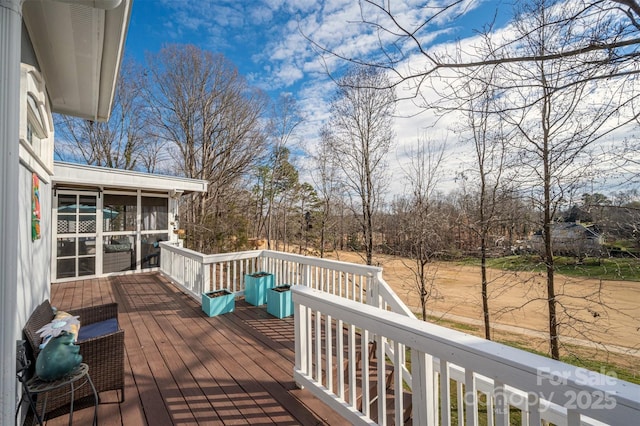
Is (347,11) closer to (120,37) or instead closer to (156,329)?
(120,37)

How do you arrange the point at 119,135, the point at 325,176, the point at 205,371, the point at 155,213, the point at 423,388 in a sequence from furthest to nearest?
the point at 119,135 < the point at 325,176 < the point at 155,213 < the point at 205,371 < the point at 423,388

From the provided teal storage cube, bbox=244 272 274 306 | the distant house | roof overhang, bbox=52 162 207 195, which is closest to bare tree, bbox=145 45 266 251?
roof overhang, bbox=52 162 207 195

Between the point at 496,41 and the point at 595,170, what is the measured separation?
2.81 m

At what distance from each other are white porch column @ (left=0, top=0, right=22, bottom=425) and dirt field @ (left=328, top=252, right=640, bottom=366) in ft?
16.5

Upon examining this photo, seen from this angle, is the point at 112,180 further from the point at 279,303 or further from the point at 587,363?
the point at 587,363

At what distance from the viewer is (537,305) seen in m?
9.51

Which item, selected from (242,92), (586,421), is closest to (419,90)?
(586,421)

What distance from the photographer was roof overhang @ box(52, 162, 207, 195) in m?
5.60

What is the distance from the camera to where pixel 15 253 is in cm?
127

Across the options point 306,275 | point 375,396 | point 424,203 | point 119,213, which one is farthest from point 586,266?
point 119,213

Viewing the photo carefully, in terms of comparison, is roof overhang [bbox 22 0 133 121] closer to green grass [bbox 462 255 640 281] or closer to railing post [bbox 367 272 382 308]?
railing post [bbox 367 272 382 308]

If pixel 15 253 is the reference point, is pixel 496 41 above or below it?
above

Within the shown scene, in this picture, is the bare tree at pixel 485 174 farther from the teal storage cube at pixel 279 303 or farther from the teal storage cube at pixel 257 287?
the teal storage cube at pixel 257 287

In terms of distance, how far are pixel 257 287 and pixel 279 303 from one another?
66cm
